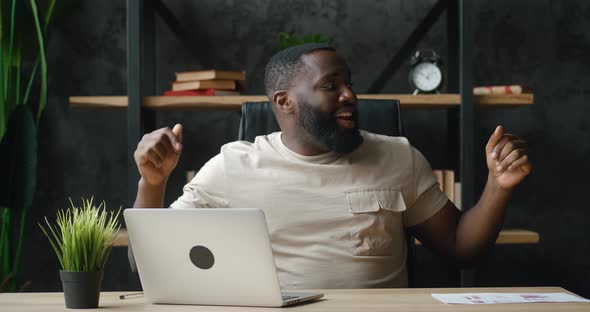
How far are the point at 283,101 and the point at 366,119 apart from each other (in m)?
0.23

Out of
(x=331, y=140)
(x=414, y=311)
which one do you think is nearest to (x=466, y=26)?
(x=331, y=140)

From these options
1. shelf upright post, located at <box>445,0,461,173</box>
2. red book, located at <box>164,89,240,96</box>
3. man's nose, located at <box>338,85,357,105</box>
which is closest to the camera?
man's nose, located at <box>338,85,357,105</box>

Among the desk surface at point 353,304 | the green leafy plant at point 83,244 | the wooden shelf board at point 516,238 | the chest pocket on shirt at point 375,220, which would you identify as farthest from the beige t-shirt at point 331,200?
the wooden shelf board at point 516,238

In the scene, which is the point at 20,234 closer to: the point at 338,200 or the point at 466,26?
the point at 338,200

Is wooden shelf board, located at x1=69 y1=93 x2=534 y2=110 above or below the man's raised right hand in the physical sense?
above

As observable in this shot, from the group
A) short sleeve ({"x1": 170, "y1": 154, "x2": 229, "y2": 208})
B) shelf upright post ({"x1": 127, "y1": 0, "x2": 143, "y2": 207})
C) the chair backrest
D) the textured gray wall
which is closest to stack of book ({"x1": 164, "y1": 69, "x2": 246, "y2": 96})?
shelf upright post ({"x1": 127, "y1": 0, "x2": 143, "y2": 207})

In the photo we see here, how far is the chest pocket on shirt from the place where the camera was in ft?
6.05

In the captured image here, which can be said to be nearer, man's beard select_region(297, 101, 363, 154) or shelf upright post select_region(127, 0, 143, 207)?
man's beard select_region(297, 101, 363, 154)

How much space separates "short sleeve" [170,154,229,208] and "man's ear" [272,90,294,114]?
0.22 metres

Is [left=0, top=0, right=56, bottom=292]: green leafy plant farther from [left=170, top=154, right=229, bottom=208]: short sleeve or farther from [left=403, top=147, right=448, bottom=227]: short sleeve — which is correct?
[left=403, top=147, right=448, bottom=227]: short sleeve

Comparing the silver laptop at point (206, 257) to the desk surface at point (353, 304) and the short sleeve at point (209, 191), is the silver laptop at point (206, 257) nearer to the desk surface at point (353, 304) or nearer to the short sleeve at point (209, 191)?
the desk surface at point (353, 304)

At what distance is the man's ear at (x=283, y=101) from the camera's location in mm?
2047

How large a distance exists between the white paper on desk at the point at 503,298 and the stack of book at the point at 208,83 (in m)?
1.48

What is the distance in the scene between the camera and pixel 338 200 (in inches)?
73.9
